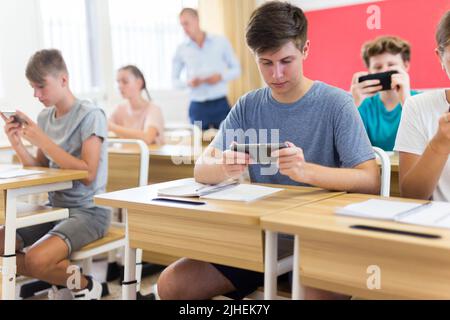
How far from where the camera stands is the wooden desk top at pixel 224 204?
4.10 ft

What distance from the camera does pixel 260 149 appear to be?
138cm

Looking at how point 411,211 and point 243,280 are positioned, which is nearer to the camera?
point 411,211

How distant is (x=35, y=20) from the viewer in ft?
12.7

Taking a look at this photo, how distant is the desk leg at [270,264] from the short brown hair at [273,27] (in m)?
0.60

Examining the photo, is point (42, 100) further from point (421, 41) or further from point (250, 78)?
point (250, 78)

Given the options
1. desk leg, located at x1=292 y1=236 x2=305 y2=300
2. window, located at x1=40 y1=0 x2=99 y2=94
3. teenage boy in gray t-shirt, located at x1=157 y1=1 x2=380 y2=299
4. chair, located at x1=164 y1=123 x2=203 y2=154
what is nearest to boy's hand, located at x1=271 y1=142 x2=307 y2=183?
teenage boy in gray t-shirt, located at x1=157 y1=1 x2=380 y2=299

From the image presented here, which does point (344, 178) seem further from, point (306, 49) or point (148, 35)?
point (148, 35)

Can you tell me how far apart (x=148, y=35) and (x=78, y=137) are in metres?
3.06

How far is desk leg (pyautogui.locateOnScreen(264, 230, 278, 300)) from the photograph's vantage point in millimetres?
1236

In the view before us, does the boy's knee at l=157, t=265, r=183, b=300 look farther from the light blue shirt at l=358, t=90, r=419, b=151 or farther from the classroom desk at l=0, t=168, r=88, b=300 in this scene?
the light blue shirt at l=358, t=90, r=419, b=151

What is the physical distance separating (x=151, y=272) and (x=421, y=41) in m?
2.68

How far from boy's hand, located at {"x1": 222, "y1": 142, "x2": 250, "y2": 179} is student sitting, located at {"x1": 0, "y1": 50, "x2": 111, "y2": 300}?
87 cm

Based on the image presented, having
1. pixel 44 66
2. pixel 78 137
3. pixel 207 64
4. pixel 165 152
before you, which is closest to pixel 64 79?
pixel 44 66
